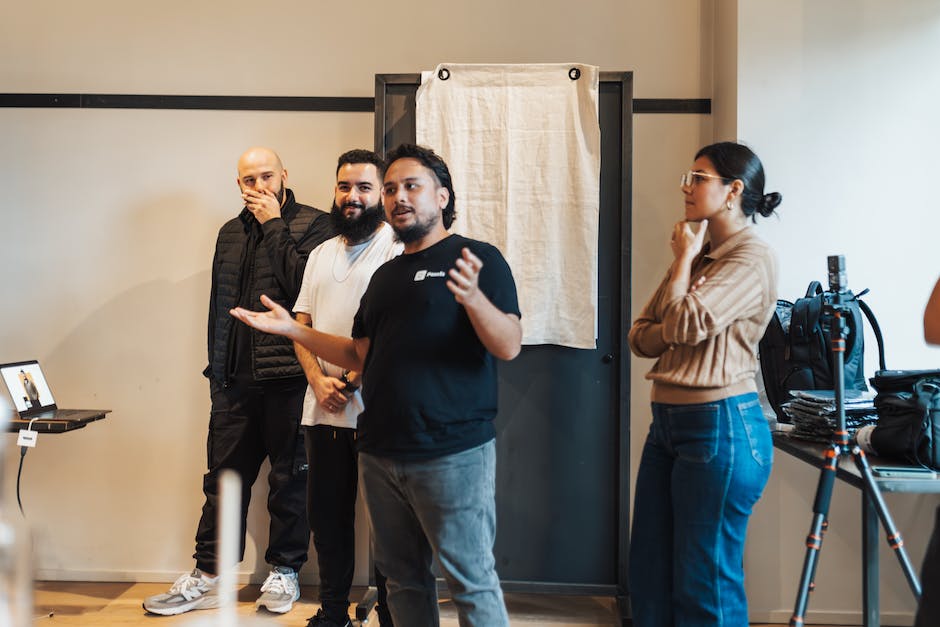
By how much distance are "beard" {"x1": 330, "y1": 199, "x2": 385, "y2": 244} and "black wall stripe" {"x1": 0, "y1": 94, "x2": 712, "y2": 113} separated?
0.96m

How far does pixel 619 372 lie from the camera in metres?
2.95

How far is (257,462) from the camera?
10.3ft

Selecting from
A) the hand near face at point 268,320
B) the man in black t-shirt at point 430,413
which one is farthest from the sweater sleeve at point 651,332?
the hand near face at point 268,320

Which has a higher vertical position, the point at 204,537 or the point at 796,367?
the point at 796,367

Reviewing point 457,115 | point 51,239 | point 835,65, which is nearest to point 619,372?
point 457,115

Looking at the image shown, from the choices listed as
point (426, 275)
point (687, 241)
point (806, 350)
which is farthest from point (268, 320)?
point (806, 350)

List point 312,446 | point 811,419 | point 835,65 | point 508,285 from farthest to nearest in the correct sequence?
point 835,65 < point 312,446 < point 811,419 < point 508,285

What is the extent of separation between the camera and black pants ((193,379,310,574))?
9.83ft

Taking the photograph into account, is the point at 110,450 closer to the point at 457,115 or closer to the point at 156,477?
the point at 156,477

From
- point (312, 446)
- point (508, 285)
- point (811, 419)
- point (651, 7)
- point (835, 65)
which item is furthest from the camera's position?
point (651, 7)

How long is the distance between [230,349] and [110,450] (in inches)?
33.4

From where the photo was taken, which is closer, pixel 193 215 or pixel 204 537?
pixel 204 537

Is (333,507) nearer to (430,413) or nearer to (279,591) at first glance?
(279,591)

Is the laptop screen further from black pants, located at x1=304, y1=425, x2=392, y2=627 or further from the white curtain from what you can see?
the white curtain
